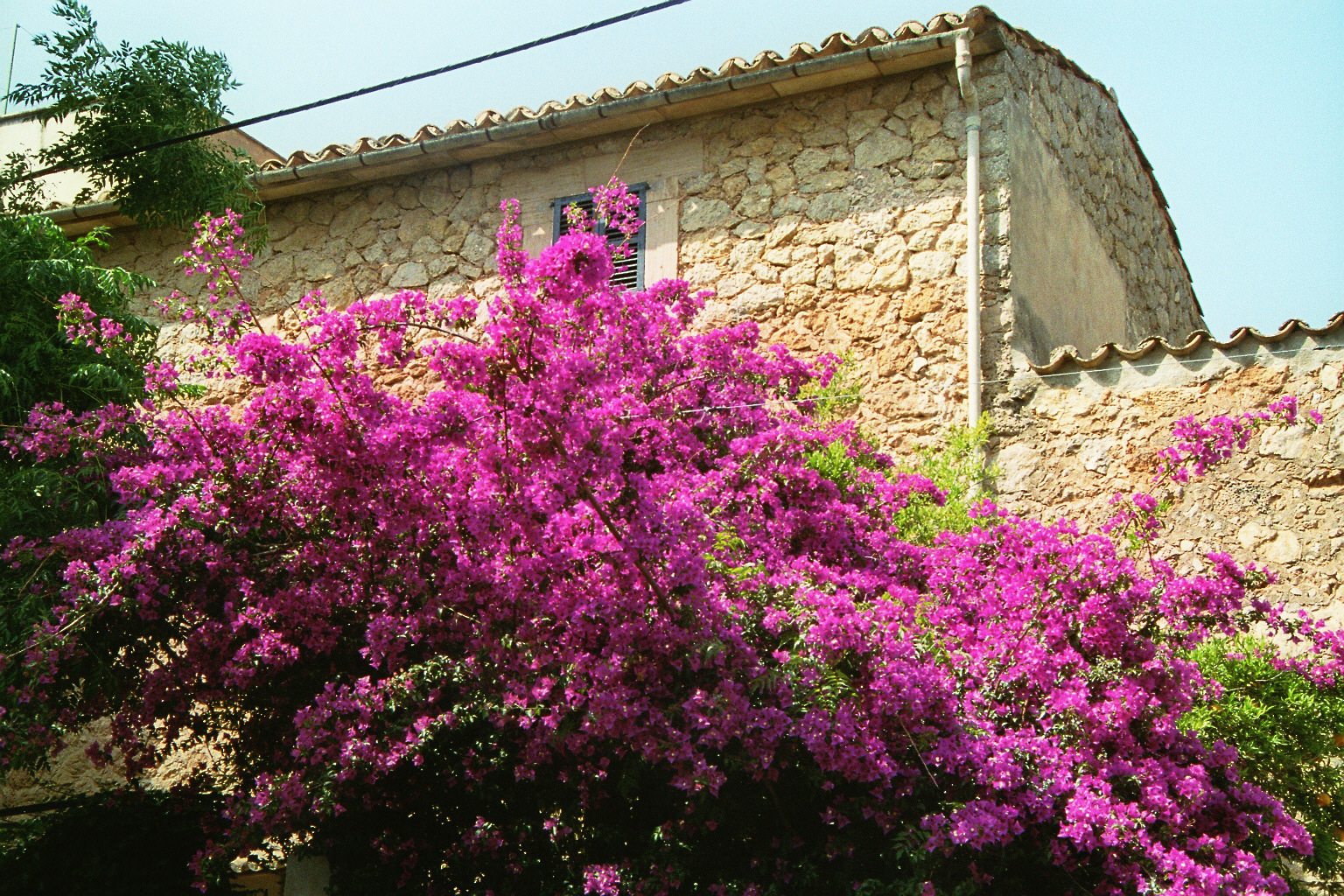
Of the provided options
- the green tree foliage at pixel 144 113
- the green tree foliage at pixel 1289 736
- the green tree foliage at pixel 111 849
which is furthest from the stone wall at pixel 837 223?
the green tree foliage at pixel 111 849

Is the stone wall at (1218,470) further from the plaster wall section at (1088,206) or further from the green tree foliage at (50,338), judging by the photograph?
the green tree foliage at (50,338)

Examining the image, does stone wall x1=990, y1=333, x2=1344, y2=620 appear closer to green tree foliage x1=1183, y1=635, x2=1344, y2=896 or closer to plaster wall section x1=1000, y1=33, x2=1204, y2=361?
plaster wall section x1=1000, y1=33, x2=1204, y2=361

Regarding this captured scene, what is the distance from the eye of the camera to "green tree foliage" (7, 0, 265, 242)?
7.81 m

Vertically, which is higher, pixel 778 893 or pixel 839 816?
pixel 839 816

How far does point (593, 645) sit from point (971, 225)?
4.41 m

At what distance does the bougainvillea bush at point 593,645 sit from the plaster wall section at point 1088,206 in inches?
132

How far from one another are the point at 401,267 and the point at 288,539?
459 cm

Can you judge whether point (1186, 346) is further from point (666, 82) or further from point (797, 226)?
point (666, 82)

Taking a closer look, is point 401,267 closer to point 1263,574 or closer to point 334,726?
point 334,726

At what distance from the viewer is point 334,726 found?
15.2ft

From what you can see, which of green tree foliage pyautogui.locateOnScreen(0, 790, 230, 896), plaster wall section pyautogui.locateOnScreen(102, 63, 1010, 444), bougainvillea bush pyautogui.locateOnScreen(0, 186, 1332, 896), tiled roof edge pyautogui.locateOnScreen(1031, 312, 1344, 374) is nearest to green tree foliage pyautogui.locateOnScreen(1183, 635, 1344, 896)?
bougainvillea bush pyautogui.locateOnScreen(0, 186, 1332, 896)

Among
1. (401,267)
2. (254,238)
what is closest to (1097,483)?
(401,267)

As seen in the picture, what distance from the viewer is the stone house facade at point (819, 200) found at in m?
7.86

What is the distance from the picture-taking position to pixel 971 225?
7750mm
